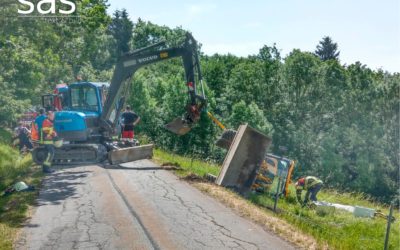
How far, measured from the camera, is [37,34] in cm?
1786

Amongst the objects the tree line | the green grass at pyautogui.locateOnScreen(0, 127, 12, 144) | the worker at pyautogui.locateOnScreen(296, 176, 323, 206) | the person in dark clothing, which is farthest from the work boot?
the tree line

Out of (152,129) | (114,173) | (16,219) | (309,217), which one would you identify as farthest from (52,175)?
(152,129)

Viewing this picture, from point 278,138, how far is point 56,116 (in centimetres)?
3098

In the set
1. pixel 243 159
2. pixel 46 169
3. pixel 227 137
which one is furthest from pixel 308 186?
pixel 46 169

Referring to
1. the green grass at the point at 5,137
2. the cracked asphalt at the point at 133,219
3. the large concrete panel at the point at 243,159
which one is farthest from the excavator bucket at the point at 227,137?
the green grass at the point at 5,137

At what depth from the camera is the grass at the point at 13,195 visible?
27.2 feet

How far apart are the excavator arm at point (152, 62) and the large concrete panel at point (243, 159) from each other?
6.62ft

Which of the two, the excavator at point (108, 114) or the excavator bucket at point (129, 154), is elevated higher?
the excavator at point (108, 114)

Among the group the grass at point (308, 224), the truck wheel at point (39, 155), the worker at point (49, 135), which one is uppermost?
the worker at point (49, 135)

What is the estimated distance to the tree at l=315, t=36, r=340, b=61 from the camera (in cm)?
6388

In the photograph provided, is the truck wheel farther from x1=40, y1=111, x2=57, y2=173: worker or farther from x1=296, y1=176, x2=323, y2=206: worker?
x1=296, y1=176, x2=323, y2=206: worker

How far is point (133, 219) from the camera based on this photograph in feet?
29.5

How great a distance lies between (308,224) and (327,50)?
2296 inches

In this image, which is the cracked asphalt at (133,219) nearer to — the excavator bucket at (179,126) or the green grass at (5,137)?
the excavator bucket at (179,126)
